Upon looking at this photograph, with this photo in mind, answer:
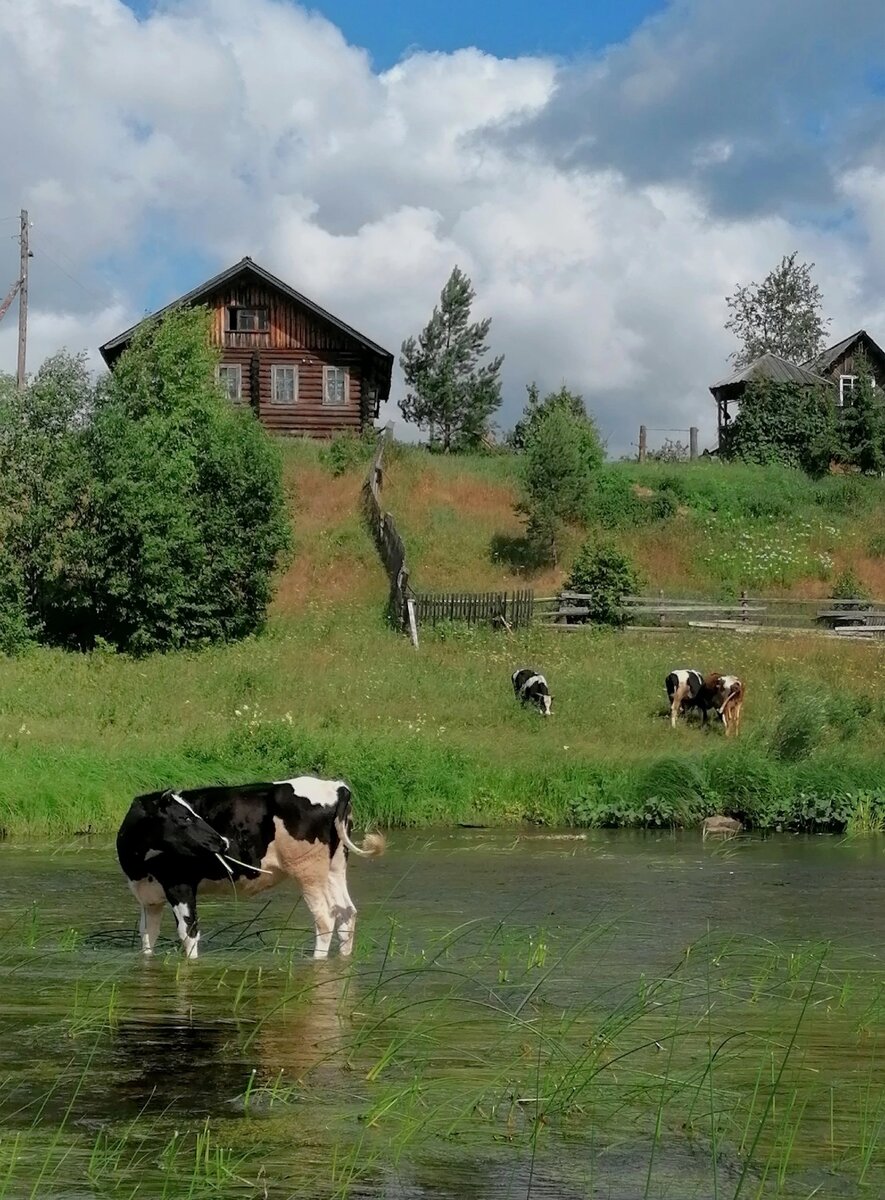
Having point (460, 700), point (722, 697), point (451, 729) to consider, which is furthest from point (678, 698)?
point (451, 729)

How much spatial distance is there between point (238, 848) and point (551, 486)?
3319 centimetres

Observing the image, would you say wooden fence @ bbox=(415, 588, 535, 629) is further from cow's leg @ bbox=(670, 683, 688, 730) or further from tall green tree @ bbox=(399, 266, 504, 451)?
tall green tree @ bbox=(399, 266, 504, 451)

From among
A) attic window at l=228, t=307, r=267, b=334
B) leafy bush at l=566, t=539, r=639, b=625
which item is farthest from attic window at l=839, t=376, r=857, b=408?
leafy bush at l=566, t=539, r=639, b=625

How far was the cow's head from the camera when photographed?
407 inches

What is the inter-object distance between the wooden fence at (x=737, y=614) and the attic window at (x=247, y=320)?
1988 centimetres

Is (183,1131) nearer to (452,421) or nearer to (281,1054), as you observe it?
(281,1054)

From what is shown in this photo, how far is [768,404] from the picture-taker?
185ft

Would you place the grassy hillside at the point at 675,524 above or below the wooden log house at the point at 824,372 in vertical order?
below

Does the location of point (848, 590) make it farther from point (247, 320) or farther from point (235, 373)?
point (247, 320)

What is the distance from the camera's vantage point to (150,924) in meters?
10.5

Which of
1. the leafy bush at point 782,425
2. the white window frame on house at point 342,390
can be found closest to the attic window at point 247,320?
the white window frame on house at point 342,390

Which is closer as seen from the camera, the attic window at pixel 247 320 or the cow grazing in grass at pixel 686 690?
the cow grazing in grass at pixel 686 690

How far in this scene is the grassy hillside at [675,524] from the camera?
139 ft

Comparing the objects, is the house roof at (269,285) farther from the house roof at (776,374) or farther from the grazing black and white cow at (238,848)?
the grazing black and white cow at (238,848)
